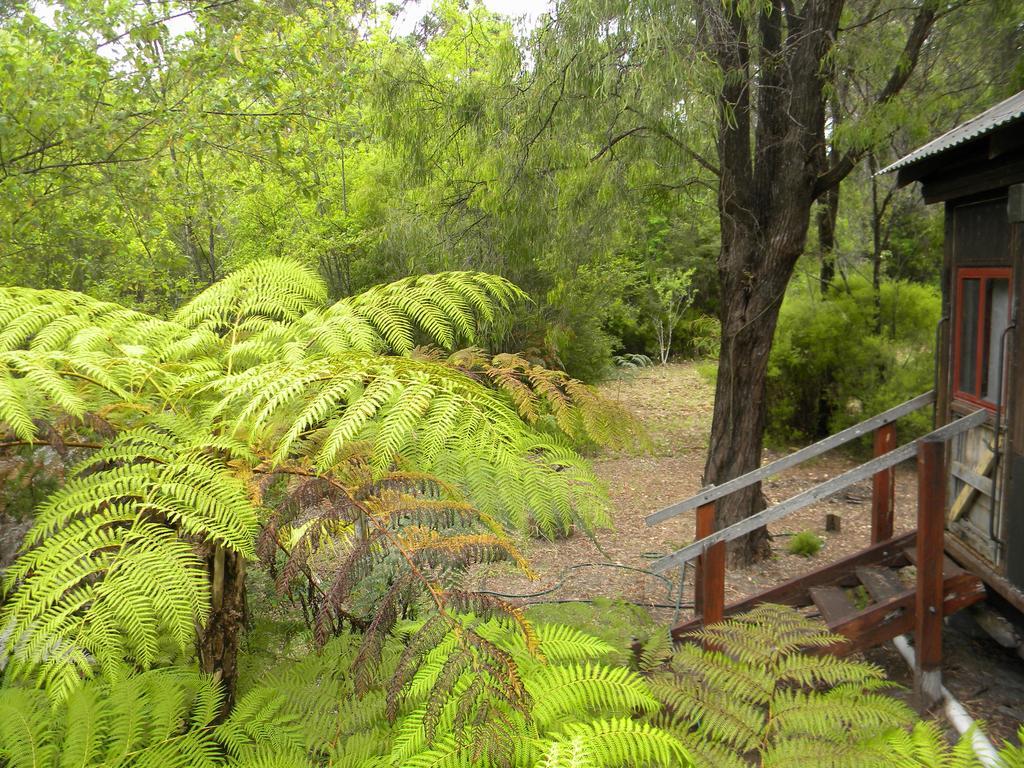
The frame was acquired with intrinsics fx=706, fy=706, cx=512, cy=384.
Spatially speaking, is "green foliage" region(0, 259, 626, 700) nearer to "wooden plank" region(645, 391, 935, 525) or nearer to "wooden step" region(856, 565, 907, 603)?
"wooden plank" region(645, 391, 935, 525)

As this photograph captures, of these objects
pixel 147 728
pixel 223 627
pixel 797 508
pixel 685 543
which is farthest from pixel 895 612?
pixel 147 728

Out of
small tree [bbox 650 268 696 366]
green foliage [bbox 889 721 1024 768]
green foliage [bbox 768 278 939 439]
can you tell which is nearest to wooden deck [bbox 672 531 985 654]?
green foliage [bbox 889 721 1024 768]

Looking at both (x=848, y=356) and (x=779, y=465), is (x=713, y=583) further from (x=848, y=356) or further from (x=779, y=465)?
(x=848, y=356)

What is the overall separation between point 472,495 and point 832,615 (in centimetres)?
319

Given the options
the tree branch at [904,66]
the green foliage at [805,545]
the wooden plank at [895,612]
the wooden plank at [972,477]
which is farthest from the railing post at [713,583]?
the tree branch at [904,66]

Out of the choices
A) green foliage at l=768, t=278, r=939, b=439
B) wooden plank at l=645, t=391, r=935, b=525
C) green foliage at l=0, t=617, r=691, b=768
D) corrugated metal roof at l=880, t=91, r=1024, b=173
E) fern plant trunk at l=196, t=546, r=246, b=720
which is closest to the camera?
green foliage at l=0, t=617, r=691, b=768

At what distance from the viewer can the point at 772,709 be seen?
2031 millimetres

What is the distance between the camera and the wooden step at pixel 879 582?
4.27 metres

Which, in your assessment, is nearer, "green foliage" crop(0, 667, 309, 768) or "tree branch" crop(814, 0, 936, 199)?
"green foliage" crop(0, 667, 309, 768)

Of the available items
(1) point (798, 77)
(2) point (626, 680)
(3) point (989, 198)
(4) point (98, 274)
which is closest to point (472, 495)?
(2) point (626, 680)

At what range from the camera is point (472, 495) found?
183 centimetres

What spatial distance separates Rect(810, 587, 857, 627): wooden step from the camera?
4059 mm

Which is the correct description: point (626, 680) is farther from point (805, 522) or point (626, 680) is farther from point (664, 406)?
point (664, 406)

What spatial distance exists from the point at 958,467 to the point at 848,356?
4767mm
